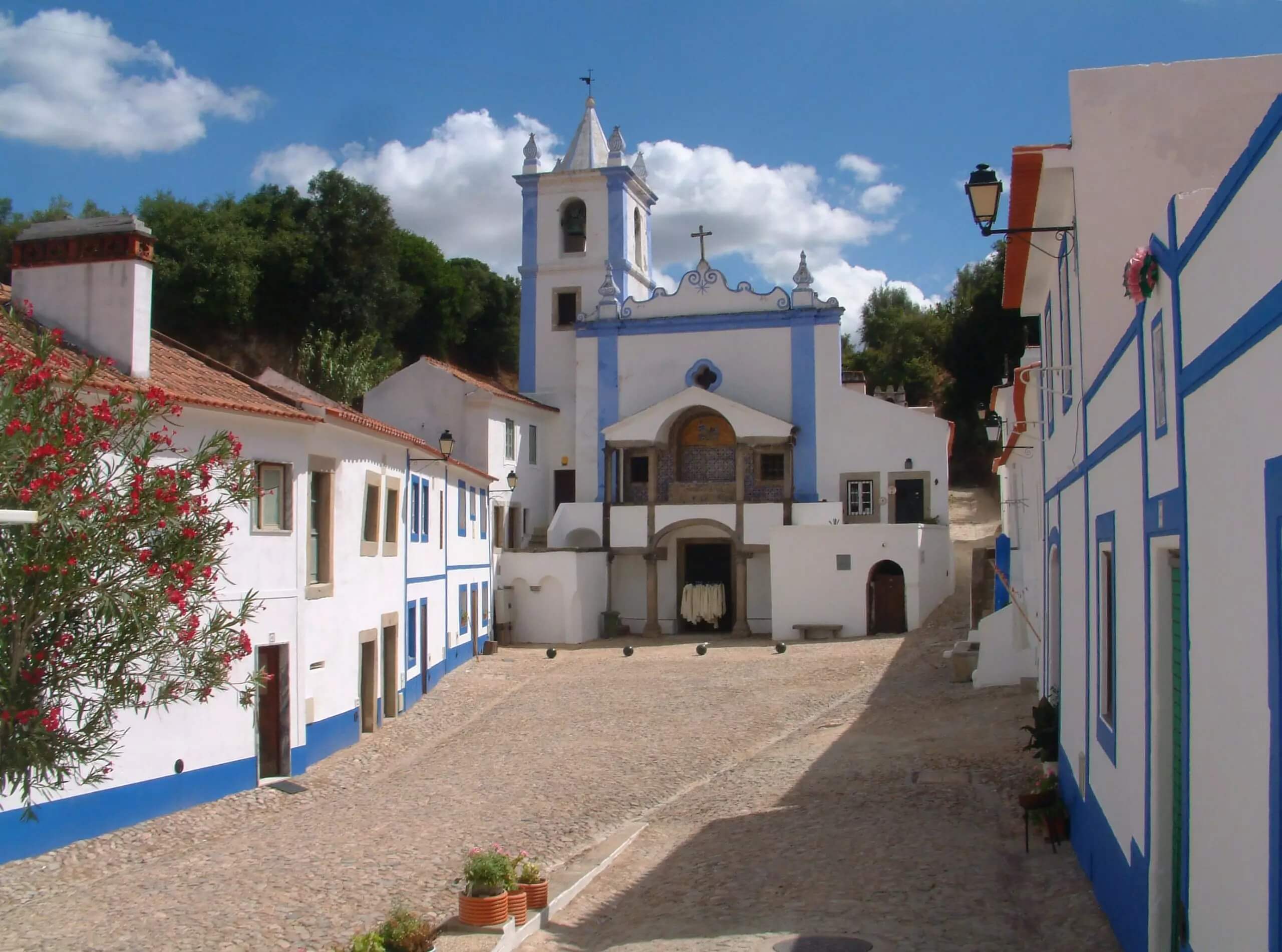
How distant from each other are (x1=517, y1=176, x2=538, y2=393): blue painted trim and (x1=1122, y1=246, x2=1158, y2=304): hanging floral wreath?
3178cm

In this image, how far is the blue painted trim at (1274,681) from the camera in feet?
13.8

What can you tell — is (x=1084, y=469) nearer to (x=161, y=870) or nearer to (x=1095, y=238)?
(x=1095, y=238)

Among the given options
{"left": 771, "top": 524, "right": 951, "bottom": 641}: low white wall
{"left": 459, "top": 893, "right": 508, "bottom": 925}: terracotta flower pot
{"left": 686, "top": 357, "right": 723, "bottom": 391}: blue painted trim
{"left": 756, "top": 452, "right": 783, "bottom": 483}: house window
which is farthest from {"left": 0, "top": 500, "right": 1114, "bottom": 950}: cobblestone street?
{"left": 686, "top": 357, "right": 723, "bottom": 391}: blue painted trim

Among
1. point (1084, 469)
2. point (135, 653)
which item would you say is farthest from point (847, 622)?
point (135, 653)

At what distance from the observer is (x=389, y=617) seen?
2073 cm

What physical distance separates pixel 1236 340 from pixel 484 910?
23.9 feet

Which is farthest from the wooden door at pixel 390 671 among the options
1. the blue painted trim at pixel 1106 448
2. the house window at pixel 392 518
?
the blue painted trim at pixel 1106 448

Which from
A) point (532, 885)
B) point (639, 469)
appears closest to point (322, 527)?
point (532, 885)

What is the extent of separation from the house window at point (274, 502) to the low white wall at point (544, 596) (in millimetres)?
14845

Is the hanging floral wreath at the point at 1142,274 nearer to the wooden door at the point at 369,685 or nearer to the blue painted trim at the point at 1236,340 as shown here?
the blue painted trim at the point at 1236,340

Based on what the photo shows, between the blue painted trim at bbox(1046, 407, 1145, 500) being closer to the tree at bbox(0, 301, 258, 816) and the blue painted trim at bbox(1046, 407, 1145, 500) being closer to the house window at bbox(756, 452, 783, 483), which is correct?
the tree at bbox(0, 301, 258, 816)

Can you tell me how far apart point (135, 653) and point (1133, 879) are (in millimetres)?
6136

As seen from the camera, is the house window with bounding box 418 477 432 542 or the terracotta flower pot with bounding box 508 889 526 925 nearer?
the terracotta flower pot with bounding box 508 889 526 925

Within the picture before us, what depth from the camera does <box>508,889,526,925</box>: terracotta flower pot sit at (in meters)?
9.78
